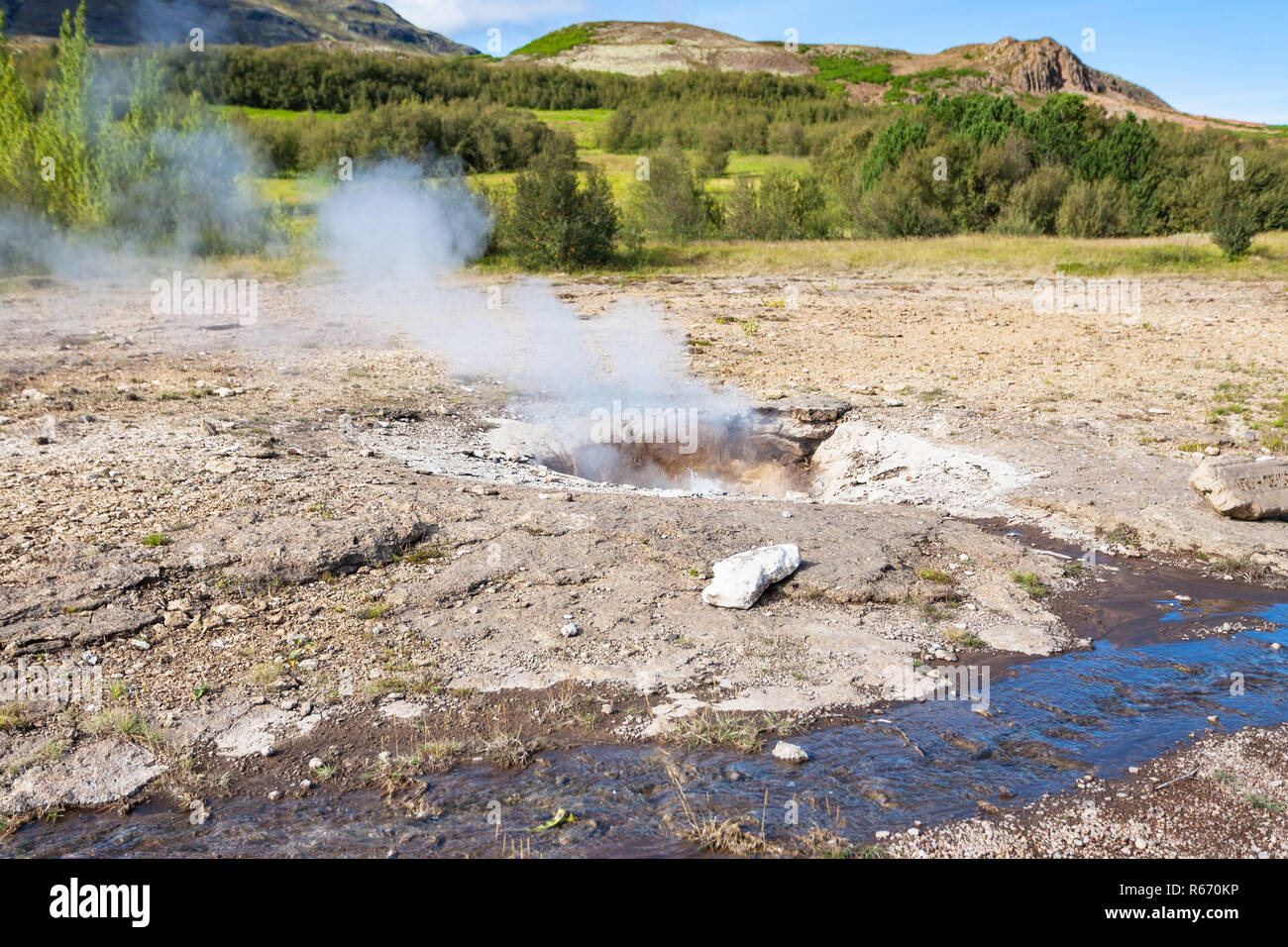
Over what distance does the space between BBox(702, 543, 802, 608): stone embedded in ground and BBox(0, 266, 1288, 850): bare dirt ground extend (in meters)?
0.09

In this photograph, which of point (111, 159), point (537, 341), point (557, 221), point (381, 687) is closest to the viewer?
point (381, 687)

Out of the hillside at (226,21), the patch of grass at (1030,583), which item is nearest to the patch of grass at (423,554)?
the patch of grass at (1030,583)

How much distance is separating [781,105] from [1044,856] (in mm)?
54752

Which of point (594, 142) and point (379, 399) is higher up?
point (594, 142)

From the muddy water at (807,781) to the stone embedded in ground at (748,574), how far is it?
3.20 feet

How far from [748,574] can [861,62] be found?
75.7m

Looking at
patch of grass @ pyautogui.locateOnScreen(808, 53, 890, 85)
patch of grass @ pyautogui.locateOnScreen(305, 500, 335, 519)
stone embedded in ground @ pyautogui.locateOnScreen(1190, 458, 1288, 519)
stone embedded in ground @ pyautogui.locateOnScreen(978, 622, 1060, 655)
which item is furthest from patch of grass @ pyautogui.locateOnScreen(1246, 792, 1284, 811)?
patch of grass @ pyautogui.locateOnScreen(808, 53, 890, 85)

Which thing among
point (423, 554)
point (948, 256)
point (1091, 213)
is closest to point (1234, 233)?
A: point (948, 256)

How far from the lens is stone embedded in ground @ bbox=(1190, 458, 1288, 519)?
5227 millimetres

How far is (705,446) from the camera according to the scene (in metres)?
7.70

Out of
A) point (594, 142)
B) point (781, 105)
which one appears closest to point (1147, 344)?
point (594, 142)

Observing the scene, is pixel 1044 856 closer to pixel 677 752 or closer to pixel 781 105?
pixel 677 752

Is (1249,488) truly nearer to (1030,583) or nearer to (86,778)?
(1030,583)

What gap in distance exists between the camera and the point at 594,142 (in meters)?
43.2
